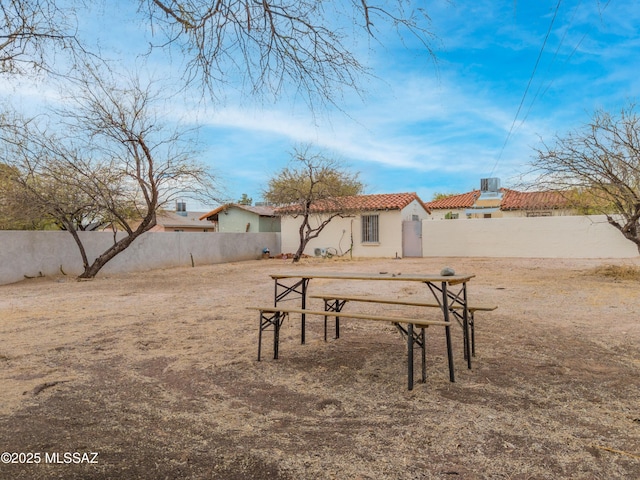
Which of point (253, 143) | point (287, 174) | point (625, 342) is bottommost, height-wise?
point (625, 342)

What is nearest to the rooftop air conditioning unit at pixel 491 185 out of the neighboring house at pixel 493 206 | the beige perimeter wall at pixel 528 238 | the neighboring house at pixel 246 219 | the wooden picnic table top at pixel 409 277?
the neighboring house at pixel 493 206

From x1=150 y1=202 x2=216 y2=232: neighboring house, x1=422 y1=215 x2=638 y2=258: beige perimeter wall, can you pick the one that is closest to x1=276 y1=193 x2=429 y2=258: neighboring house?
x1=422 y1=215 x2=638 y2=258: beige perimeter wall

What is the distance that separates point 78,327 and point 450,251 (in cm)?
1782

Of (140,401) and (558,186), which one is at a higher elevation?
(558,186)

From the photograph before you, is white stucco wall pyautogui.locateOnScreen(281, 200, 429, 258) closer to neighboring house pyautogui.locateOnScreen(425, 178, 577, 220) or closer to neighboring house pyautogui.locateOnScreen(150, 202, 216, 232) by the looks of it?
neighboring house pyautogui.locateOnScreen(425, 178, 577, 220)

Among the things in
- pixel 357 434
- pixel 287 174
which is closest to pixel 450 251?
pixel 287 174

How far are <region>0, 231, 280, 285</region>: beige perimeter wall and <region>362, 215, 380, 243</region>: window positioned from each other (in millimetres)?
5888

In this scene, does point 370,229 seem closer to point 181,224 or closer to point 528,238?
point 528,238

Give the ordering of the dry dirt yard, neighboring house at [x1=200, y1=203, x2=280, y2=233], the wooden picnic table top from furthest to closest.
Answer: neighboring house at [x1=200, y1=203, x2=280, y2=233], the wooden picnic table top, the dry dirt yard

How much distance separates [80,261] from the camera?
1391 centimetres

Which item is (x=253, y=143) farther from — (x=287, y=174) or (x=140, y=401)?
(x=287, y=174)

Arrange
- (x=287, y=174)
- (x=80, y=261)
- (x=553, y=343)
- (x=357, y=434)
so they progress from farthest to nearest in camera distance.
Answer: (x=287, y=174), (x=80, y=261), (x=553, y=343), (x=357, y=434)

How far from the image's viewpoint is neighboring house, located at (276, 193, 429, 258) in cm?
2127

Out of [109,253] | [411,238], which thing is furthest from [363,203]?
[109,253]
